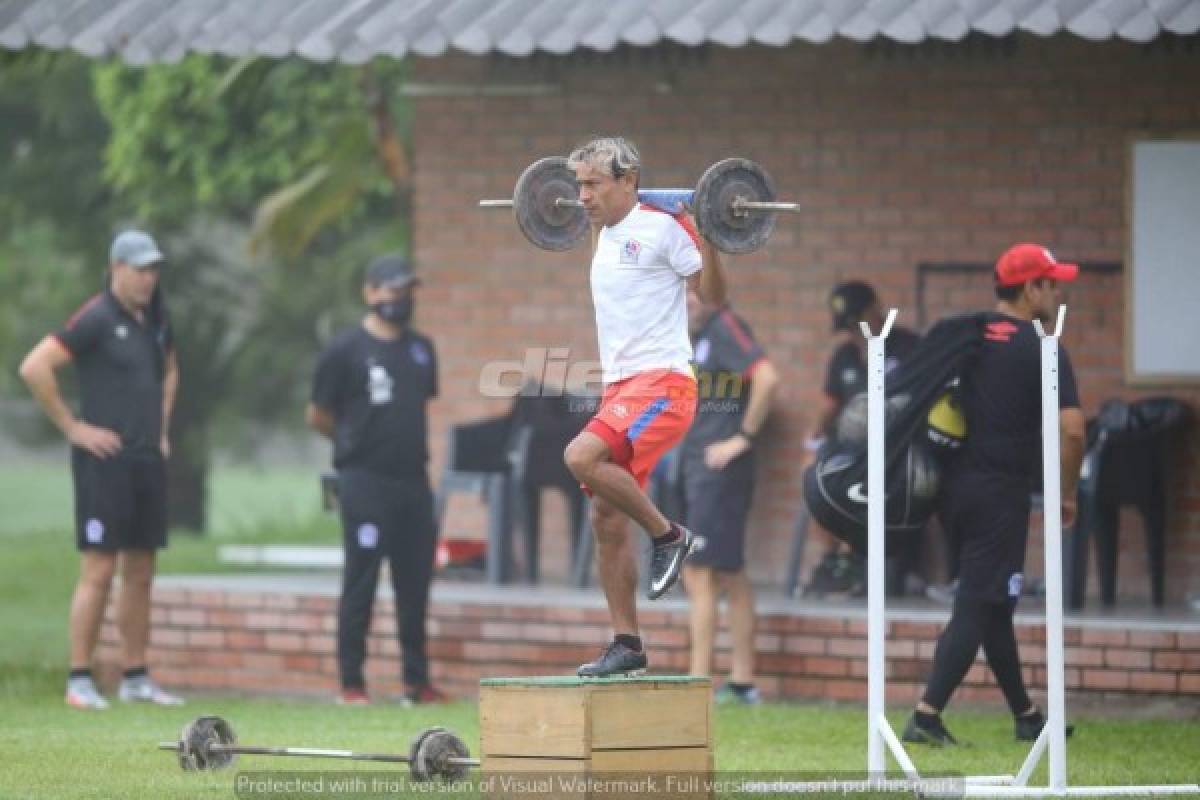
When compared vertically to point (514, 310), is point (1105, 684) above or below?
below

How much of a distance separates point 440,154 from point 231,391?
489 inches

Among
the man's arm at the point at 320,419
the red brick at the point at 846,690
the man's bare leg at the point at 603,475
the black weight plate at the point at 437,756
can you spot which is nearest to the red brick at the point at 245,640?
the man's arm at the point at 320,419

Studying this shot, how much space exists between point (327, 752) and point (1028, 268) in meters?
3.57

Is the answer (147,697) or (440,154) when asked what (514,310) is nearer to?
(440,154)

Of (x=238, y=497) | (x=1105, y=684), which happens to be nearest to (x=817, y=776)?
(x=1105, y=684)

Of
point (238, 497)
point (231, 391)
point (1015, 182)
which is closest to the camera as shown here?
point (1015, 182)

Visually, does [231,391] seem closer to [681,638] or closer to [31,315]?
[31,315]

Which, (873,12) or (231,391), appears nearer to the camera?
(873,12)

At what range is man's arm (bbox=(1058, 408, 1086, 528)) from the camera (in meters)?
10.9

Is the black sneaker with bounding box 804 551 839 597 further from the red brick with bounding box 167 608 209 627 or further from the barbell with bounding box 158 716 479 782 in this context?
the barbell with bounding box 158 716 479 782

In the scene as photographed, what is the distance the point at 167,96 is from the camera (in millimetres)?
22516

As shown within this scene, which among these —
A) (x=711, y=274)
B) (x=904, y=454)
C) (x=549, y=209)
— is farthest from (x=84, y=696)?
(x=711, y=274)

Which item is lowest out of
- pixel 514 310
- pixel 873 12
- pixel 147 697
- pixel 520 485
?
pixel 147 697

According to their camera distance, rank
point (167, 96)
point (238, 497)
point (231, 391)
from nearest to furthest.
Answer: point (167, 96), point (231, 391), point (238, 497)
